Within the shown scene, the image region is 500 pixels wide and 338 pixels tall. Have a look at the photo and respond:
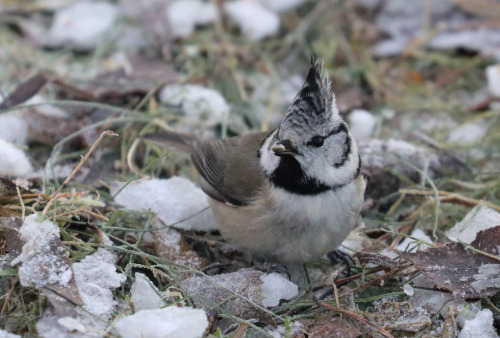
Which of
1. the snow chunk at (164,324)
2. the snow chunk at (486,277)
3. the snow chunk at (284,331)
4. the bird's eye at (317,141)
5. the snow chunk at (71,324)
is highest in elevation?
the bird's eye at (317,141)

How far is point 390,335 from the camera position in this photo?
7.58ft

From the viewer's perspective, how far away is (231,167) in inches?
120

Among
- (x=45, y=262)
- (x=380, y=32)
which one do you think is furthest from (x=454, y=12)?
(x=45, y=262)

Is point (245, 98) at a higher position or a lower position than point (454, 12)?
lower

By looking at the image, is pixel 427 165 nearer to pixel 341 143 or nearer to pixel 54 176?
pixel 341 143

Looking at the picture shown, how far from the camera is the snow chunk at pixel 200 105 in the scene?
395 cm

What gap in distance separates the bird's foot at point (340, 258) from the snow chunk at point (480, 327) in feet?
2.03

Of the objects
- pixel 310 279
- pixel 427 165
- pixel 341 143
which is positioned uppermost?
pixel 341 143

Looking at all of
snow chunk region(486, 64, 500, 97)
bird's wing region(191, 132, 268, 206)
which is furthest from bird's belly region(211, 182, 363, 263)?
snow chunk region(486, 64, 500, 97)

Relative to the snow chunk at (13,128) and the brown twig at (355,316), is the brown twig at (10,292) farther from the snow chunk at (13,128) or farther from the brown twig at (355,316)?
the snow chunk at (13,128)

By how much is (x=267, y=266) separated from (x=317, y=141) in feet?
2.00

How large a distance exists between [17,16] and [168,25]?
118cm

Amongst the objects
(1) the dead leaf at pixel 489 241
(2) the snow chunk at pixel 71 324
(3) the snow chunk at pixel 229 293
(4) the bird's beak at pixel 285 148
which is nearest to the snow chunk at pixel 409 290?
(1) the dead leaf at pixel 489 241

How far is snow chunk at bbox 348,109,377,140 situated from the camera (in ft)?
13.3
